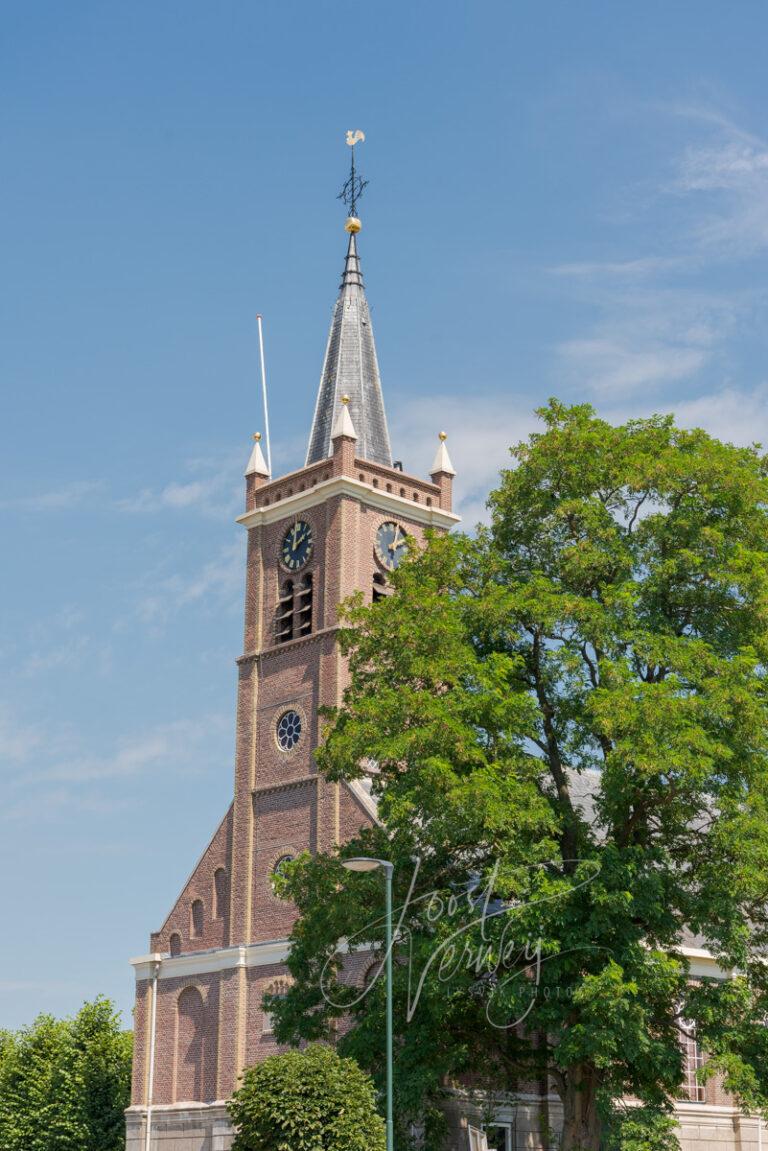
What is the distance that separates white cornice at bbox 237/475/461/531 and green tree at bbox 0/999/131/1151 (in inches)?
842

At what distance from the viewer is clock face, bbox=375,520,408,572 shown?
54.8m

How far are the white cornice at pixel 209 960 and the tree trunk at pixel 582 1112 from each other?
16073 mm

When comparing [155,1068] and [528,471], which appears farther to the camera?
[155,1068]

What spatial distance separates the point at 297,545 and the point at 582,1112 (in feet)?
83.5

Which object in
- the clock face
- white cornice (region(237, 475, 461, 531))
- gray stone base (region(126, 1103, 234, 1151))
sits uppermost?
white cornice (region(237, 475, 461, 531))

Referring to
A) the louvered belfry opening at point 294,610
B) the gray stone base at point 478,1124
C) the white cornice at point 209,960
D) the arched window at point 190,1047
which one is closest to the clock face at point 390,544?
the louvered belfry opening at point 294,610

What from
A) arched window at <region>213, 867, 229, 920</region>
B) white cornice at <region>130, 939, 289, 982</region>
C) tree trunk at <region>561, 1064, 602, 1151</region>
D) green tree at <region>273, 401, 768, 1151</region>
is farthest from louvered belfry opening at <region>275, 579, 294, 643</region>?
tree trunk at <region>561, 1064, 602, 1151</region>

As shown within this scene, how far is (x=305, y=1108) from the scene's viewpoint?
2992 centimetres

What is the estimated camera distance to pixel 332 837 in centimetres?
5012

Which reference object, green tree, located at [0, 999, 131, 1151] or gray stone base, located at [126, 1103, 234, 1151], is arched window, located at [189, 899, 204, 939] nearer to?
gray stone base, located at [126, 1103, 234, 1151]

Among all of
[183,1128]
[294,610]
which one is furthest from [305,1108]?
[294,610]

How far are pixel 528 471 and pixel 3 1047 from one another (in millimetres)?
44167

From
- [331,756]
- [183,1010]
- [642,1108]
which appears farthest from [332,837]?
[642,1108]

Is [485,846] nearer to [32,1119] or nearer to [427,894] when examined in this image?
[427,894]
